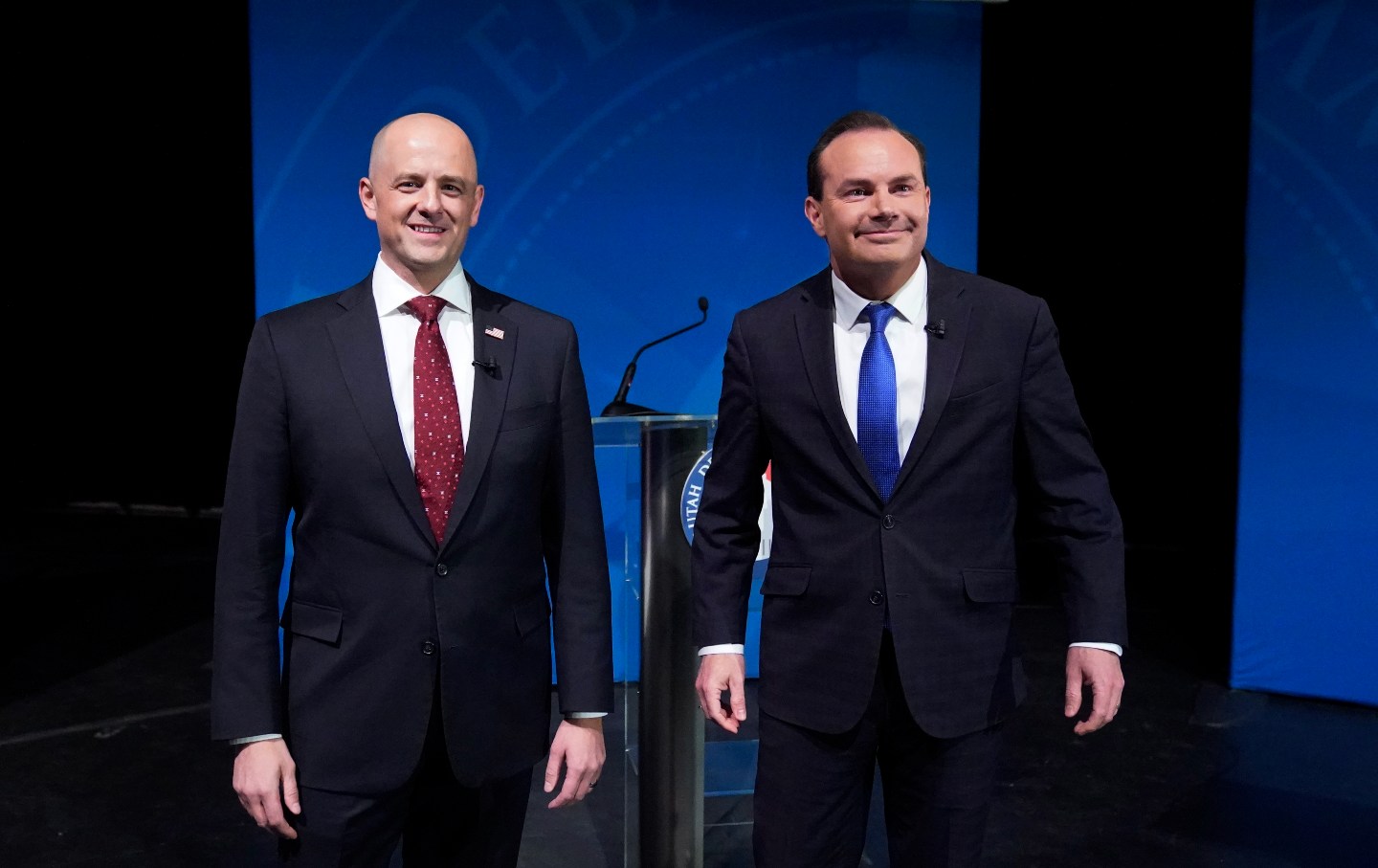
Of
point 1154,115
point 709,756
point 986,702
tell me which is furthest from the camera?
point 1154,115

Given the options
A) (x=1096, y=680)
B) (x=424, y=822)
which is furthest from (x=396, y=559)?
(x=1096, y=680)

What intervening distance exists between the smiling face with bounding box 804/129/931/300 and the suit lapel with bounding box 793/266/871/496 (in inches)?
3.4

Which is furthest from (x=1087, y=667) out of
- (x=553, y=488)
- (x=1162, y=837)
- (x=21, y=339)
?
(x=21, y=339)

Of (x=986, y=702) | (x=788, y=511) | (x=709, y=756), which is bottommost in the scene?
(x=709, y=756)

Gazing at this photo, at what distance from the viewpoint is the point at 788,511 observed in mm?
1786

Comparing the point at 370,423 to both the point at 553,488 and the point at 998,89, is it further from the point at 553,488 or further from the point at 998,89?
the point at 998,89

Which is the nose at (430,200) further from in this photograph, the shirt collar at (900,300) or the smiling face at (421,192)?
the shirt collar at (900,300)

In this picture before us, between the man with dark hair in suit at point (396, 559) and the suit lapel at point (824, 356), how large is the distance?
407mm

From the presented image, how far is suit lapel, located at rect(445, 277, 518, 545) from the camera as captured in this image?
161 centimetres

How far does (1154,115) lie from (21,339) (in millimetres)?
8093

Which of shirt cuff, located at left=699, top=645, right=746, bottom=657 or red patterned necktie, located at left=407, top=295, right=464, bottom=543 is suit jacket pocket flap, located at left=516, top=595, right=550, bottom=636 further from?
shirt cuff, located at left=699, top=645, right=746, bottom=657

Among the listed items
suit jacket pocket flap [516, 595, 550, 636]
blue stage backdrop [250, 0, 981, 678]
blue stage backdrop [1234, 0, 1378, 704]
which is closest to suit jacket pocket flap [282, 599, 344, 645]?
suit jacket pocket flap [516, 595, 550, 636]

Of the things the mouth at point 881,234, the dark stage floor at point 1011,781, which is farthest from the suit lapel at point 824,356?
the dark stage floor at point 1011,781

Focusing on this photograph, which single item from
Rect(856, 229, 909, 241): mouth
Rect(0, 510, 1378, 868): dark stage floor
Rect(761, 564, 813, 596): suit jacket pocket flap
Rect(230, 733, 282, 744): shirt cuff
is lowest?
Rect(0, 510, 1378, 868): dark stage floor
